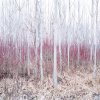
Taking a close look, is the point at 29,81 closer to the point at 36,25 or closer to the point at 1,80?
the point at 1,80

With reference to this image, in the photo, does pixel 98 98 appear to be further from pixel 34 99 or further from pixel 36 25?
pixel 36 25

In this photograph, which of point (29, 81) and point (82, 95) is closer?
point (82, 95)

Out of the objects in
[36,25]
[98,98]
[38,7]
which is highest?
[38,7]

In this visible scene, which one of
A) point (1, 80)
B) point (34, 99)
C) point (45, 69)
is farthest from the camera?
point (45, 69)

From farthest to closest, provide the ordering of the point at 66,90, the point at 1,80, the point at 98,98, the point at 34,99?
the point at 1,80, the point at 66,90, the point at 98,98, the point at 34,99

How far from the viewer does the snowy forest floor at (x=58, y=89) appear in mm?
6715

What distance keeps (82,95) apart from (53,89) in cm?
100

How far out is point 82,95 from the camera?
23.2 ft

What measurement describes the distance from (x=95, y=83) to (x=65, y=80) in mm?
1175

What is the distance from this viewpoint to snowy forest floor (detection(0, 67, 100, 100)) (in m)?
6.71

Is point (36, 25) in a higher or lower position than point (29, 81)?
higher

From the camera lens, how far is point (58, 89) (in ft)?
24.6

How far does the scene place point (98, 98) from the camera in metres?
6.98

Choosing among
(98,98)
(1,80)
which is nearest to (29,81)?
(1,80)
